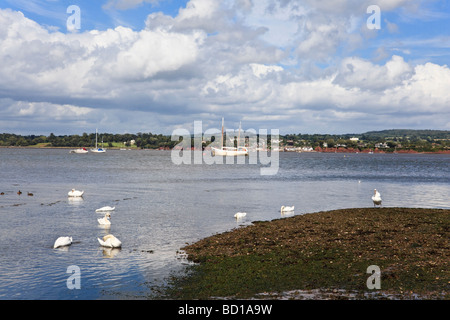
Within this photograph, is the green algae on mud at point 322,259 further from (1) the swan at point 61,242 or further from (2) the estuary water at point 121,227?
(1) the swan at point 61,242

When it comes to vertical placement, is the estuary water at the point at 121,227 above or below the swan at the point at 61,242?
below

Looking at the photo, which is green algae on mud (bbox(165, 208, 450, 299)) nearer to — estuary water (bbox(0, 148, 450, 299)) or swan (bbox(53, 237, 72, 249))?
estuary water (bbox(0, 148, 450, 299))

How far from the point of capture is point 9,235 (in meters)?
27.3

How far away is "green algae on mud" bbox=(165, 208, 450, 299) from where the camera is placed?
16219 millimetres

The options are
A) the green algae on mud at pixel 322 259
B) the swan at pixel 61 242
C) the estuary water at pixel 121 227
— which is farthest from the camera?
the swan at pixel 61 242

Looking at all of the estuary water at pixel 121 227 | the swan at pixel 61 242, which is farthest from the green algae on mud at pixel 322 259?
the swan at pixel 61 242

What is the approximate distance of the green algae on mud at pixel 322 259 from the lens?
16219mm

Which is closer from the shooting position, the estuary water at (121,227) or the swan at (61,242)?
the estuary water at (121,227)

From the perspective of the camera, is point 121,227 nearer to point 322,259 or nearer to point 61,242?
point 61,242

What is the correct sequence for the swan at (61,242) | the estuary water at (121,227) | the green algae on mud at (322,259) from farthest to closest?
the swan at (61,242) < the estuary water at (121,227) < the green algae on mud at (322,259)

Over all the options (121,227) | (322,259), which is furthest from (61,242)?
(322,259)

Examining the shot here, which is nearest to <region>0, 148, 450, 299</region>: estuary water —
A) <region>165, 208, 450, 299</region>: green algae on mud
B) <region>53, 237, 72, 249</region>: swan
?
<region>53, 237, 72, 249</region>: swan

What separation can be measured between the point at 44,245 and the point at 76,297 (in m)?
9.94

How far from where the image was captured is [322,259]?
1988 cm
